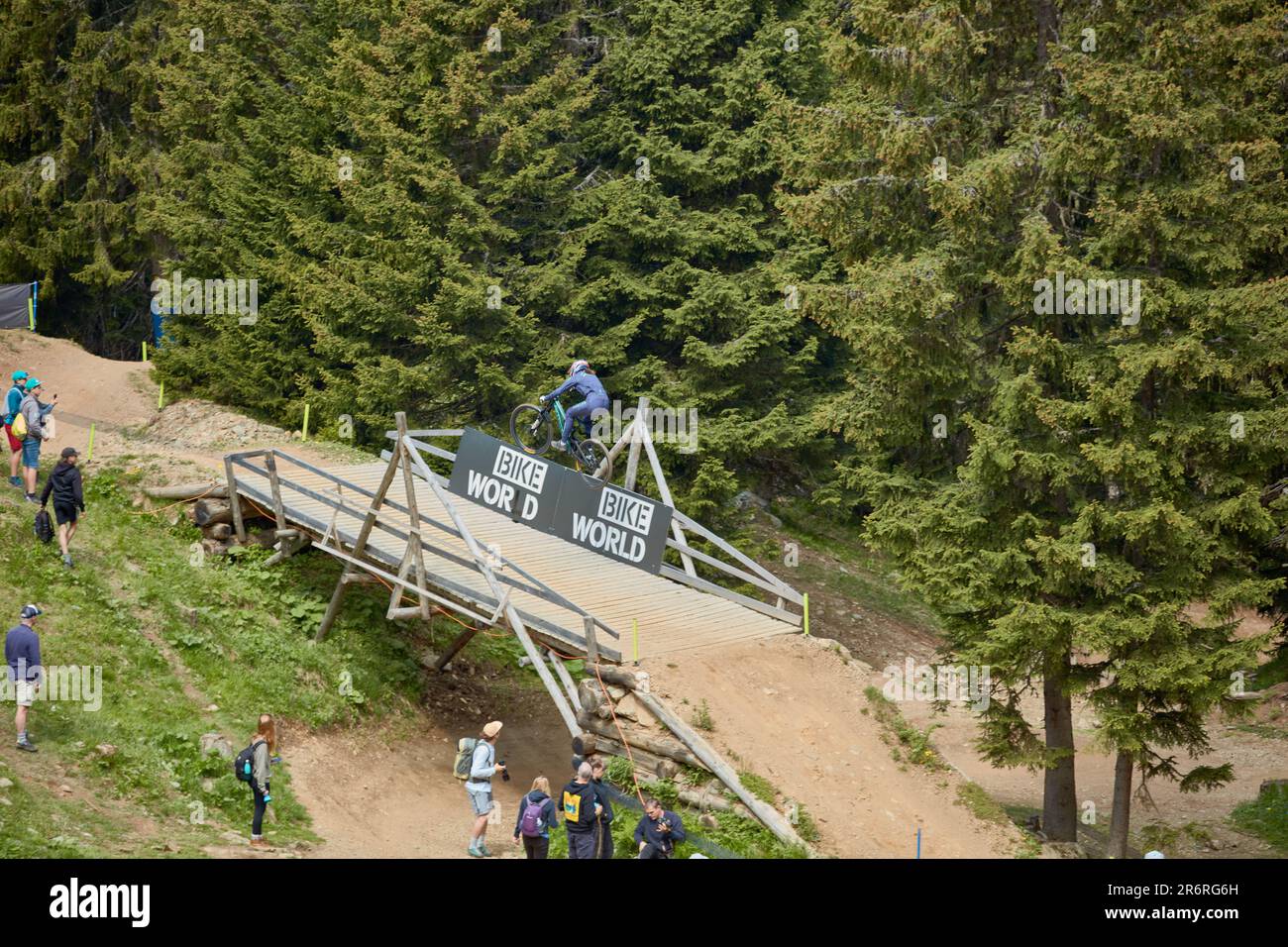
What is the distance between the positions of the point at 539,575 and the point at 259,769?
6119 millimetres

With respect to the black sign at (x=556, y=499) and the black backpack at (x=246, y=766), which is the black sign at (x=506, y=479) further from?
the black backpack at (x=246, y=766)

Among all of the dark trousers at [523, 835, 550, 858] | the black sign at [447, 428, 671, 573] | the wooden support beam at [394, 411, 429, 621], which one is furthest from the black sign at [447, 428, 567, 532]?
the dark trousers at [523, 835, 550, 858]

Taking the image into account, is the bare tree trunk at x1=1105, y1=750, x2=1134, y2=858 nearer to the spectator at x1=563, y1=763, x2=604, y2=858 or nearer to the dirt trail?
the dirt trail

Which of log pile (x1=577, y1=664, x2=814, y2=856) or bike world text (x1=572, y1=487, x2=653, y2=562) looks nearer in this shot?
log pile (x1=577, y1=664, x2=814, y2=856)

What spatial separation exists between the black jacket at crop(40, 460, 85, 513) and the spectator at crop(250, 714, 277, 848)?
5856 mm

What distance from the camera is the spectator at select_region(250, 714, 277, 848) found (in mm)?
15836

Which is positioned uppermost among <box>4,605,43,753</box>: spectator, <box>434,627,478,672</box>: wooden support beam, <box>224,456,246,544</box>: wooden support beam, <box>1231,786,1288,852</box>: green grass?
<box>224,456,246,544</box>: wooden support beam

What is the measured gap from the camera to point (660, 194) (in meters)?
30.7

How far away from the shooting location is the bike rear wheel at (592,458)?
2272 centimetres

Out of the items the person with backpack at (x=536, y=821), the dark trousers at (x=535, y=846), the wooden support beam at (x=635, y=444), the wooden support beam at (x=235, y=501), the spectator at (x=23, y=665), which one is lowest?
the dark trousers at (x=535, y=846)

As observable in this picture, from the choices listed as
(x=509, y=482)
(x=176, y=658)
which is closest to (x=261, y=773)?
(x=176, y=658)

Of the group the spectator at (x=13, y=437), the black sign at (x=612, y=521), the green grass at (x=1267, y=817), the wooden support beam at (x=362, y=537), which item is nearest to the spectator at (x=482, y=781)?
the black sign at (x=612, y=521)

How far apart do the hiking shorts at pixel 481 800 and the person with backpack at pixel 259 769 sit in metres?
Result: 2.27

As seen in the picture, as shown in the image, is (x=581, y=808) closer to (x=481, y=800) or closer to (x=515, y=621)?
(x=481, y=800)
